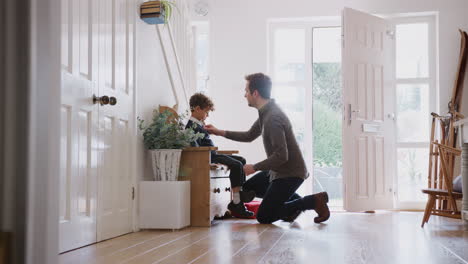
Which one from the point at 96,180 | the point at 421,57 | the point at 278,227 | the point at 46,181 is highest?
the point at 421,57

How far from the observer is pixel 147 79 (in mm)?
3850

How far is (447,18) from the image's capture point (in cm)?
609

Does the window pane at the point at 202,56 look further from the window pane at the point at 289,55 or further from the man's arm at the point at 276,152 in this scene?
the man's arm at the point at 276,152

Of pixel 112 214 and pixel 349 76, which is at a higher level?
pixel 349 76

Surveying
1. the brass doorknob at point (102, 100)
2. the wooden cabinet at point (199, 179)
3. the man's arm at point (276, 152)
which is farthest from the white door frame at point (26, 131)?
the man's arm at point (276, 152)

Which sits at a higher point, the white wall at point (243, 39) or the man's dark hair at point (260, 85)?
the white wall at point (243, 39)

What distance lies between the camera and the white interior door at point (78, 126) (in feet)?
8.20

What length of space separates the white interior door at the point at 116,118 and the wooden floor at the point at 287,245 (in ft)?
0.54

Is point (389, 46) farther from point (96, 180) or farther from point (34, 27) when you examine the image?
point (34, 27)

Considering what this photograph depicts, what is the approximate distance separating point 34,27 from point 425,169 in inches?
244

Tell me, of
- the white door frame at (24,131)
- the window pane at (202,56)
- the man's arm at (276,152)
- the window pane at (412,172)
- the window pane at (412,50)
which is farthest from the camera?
the window pane at (202,56)

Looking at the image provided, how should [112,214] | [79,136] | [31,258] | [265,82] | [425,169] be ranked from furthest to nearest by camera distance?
[425,169] → [265,82] → [112,214] → [79,136] → [31,258]

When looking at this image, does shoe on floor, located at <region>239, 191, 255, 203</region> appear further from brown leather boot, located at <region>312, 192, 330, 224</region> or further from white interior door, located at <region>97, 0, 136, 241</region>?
white interior door, located at <region>97, 0, 136, 241</region>

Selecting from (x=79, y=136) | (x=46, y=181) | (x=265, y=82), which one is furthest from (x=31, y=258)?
(x=265, y=82)
